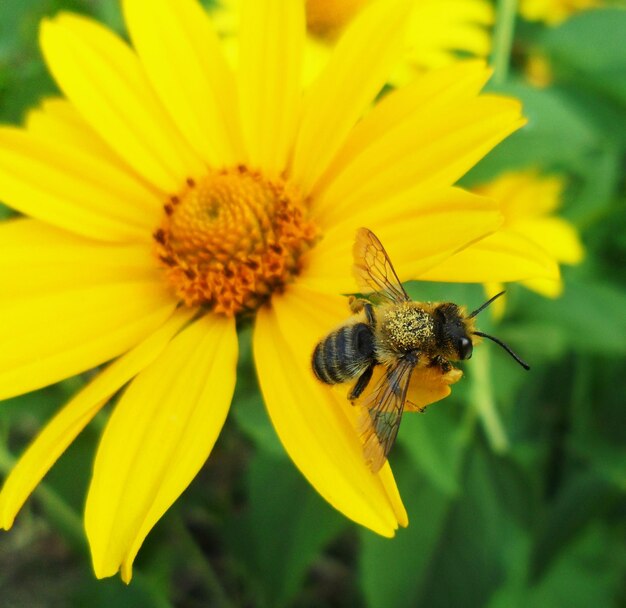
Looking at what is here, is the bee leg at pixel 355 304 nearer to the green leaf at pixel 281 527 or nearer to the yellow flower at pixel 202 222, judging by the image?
the yellow flower at pixel 202 222

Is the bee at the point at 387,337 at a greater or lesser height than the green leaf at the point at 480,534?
greater

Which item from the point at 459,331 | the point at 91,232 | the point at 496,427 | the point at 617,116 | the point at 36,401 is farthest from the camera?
the point at 617,116

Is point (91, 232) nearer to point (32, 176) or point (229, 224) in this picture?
point (32, 176)

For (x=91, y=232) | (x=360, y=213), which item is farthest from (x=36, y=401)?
(x=360, y=213)


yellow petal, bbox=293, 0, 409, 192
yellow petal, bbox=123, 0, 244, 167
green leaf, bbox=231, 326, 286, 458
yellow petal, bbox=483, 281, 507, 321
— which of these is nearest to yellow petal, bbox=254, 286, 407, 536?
green leaf, bbox=231, 326, 286, 458

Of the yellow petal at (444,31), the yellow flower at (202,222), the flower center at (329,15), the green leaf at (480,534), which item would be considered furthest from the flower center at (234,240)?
the flower center at (329,15)

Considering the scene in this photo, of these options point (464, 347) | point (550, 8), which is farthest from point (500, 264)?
point (550, 8)

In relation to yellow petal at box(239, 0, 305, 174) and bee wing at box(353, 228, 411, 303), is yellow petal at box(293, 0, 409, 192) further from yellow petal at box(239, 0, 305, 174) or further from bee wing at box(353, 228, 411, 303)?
bee wing at box(353, 228, 411, 303)
